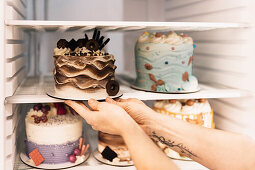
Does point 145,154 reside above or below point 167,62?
below

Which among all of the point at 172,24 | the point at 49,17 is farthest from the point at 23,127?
the point at 172,24

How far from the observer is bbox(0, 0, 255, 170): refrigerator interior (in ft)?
3.84

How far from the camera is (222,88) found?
1.50 metres

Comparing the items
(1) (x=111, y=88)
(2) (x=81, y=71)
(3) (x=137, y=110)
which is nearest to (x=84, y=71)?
(2) (x=81, y=71)

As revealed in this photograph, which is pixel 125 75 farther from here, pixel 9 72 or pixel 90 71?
pixel 9 72

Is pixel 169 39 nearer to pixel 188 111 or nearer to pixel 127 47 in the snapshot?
pixel 188 111

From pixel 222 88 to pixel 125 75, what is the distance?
61 cm

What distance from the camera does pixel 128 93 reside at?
1350mm

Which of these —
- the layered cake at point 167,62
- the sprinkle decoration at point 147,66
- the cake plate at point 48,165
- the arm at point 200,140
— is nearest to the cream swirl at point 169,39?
the layered cake at point 167,62

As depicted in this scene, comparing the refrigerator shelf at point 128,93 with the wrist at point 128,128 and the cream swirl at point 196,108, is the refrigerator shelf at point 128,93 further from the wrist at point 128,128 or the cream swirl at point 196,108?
the wrist at point 128,128

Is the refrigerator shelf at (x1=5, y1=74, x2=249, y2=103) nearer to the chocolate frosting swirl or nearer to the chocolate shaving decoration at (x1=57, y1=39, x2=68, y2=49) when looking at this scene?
the chocolate frosting swirl

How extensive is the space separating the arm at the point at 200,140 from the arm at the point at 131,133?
110 millimetres

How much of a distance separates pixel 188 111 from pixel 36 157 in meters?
0.68

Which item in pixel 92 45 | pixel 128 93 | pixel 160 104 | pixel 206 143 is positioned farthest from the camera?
pixel 160 104
